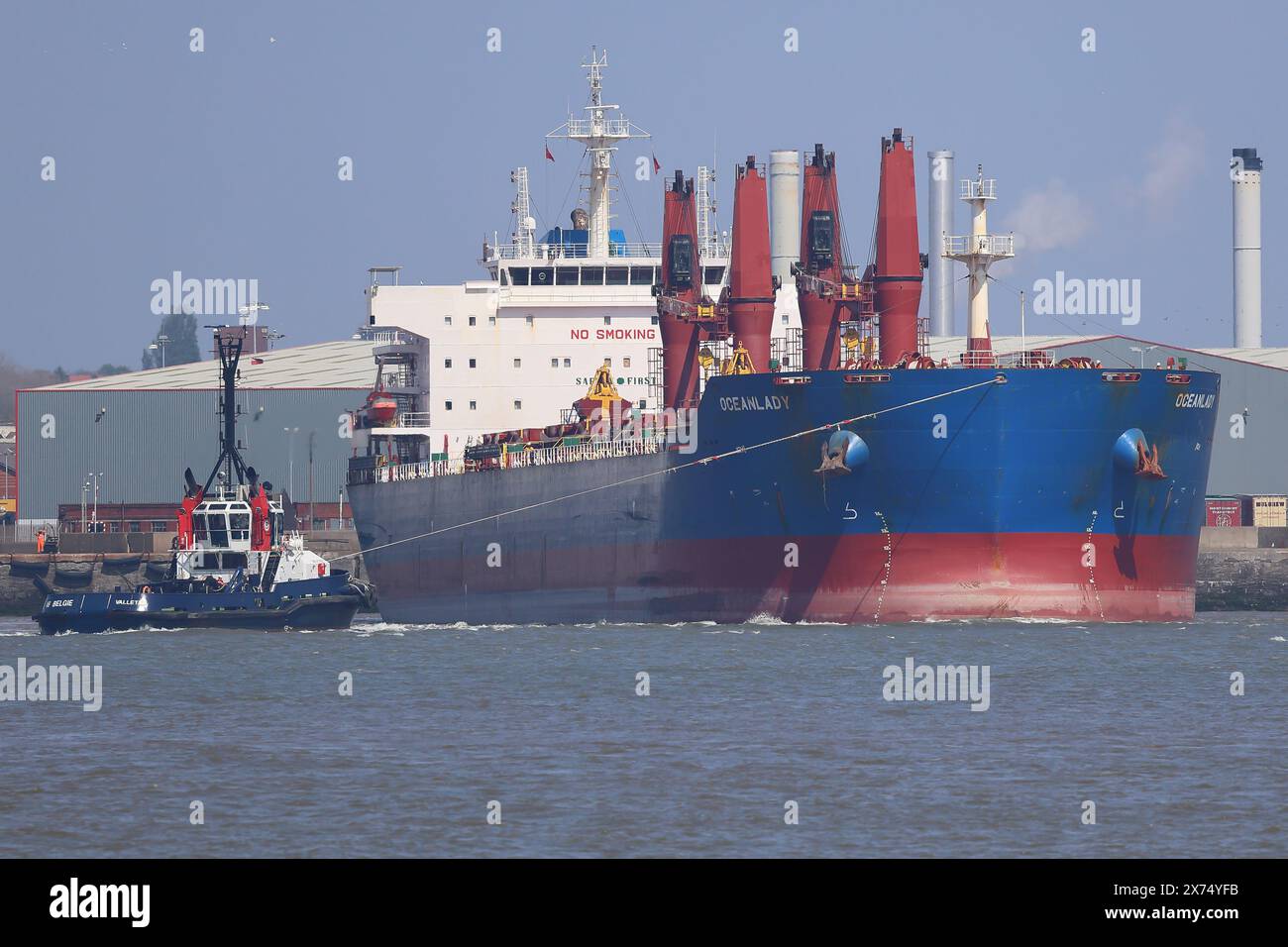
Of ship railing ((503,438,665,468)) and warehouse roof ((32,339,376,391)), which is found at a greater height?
warehouse roof ((32,339,376,391))

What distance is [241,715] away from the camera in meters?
28.8

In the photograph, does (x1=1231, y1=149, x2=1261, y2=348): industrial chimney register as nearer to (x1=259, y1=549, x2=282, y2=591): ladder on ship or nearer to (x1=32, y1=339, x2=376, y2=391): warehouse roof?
(x1=32, y1=339, x2=376, y2=391): warehouse roof

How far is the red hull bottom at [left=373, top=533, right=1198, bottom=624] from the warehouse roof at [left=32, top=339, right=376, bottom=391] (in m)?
41.2

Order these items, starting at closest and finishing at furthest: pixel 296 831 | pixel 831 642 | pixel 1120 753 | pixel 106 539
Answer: pixel 296 831 → pixel 1120 753 → pixel 831 642 → pixel 106 539

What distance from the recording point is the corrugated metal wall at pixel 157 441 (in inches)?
3349

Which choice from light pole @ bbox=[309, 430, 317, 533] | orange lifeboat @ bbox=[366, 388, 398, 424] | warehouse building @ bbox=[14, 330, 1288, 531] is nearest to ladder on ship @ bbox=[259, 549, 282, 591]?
orange lifeboat @ bbox=[366, 388, 398, 424]

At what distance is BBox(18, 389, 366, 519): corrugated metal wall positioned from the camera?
85.1m

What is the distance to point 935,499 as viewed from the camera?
132 feet

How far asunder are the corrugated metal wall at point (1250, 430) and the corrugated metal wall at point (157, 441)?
30.3 m

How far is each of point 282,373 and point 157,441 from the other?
29.0 ft
